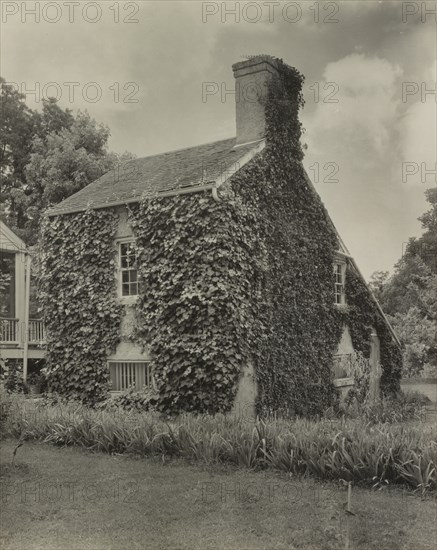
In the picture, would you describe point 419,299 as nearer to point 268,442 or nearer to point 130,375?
point 130,375

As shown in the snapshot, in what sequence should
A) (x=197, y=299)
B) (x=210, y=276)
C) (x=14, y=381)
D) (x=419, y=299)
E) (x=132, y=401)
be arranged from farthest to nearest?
(x=419, y=299) → (x=14, y=381) → (x=132, y=401) → (x=197, y=299) → (x=210, y=276)

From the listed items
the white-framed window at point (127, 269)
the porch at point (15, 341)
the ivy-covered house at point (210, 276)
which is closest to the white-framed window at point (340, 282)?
the ivy-covered house at point (210, 276)

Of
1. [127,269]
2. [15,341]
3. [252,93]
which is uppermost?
[252,93]

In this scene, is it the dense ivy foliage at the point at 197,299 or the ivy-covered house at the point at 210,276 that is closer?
the dense ivy foliage at the point at 197,299

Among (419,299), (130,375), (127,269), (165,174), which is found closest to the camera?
(130,375)

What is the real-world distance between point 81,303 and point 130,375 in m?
2.54

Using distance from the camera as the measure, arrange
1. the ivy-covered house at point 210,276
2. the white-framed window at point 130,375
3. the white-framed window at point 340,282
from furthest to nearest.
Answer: the white-framed window at point 340,282 < the white-framed window at point 130,375 < the ivy-covered house at point 210,276

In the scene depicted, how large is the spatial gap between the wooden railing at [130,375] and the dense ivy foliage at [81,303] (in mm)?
261

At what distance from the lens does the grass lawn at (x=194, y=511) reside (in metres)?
7.18

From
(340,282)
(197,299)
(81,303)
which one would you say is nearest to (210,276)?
(197,299)

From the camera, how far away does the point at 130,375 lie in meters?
16.5

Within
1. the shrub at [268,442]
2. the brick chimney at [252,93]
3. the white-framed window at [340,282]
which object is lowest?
the shrub at [268,442]

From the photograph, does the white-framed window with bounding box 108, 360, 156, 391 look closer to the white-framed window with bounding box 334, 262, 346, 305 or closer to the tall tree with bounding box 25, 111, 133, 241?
the white-framed window with bounding box 334, 262, 346, 305

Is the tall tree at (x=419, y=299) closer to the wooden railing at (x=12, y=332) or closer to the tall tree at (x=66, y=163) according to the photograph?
the tall tree at (x=66, y=163)
